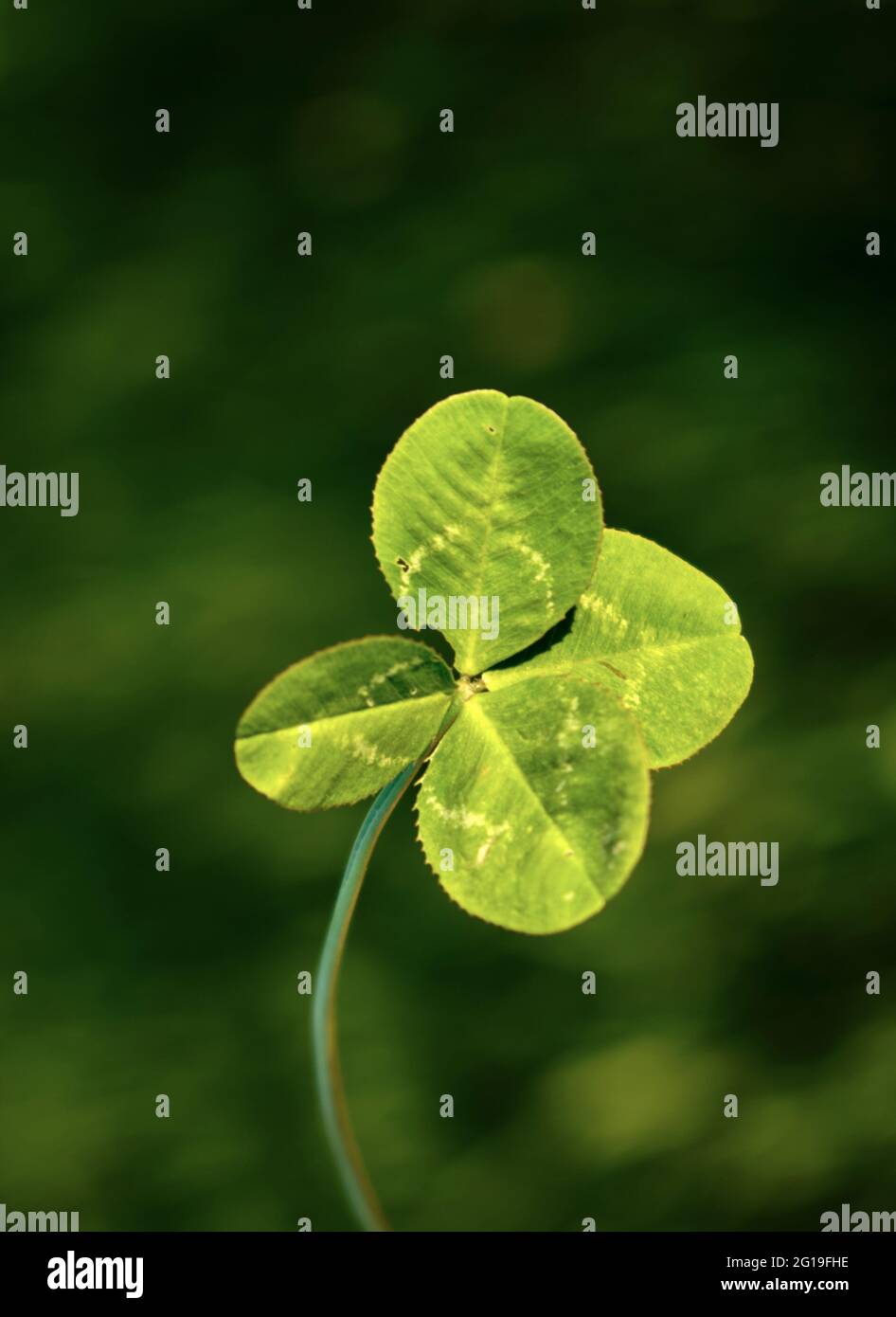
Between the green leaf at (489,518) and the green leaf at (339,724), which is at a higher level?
the green leaf at (489,518)

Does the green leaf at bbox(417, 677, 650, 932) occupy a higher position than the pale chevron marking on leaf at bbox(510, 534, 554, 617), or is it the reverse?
the pale chevron marking on leaf at bbox(510, 534, 554, 617)

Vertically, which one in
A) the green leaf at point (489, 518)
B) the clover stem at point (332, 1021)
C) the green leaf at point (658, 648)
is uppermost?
the green leaf at point (489, 518)

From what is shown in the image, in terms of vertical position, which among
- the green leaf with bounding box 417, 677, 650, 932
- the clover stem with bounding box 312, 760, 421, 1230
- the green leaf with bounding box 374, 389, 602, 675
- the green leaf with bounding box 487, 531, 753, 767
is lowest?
the clover stem with bounding box 312, 760, 421, 1230
